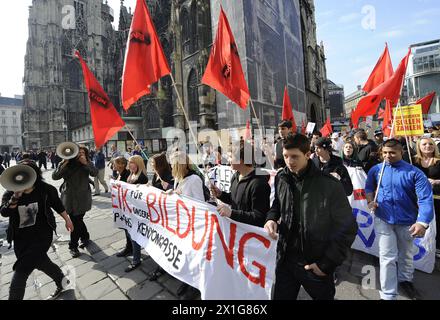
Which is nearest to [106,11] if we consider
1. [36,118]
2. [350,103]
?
[36,118]

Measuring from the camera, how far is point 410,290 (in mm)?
2627

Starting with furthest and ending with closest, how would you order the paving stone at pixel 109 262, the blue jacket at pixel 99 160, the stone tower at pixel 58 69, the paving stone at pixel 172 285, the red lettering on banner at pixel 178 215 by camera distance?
the stone tower at pixel 58 69
the blue jacket at pixel 99 160
the paving stone at pixel 109 262
the paving stone at pixel 172 285
the red lettering on banner at pixel 178 215

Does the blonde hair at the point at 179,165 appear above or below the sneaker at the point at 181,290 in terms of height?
above

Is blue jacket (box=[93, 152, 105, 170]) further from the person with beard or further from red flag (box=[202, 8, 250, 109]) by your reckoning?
red flag (box=[202, 8, 250, 109])

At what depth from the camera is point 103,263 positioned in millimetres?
3652

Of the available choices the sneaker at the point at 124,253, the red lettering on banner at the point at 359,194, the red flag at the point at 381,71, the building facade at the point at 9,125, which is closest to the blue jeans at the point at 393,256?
the red lettering on banner at the point at 359,194

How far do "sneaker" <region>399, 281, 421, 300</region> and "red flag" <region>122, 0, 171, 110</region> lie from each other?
415cm

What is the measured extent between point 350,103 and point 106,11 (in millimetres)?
80414

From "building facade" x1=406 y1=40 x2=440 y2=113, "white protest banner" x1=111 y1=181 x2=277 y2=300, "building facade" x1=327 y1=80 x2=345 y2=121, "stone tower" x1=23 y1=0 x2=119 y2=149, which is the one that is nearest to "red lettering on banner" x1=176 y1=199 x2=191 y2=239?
"white protest banner" x1=111 y1=181 x2=277 y2=300

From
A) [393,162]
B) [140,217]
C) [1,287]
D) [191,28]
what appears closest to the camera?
[393,162]

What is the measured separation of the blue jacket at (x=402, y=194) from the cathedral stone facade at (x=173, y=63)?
6.72 metres

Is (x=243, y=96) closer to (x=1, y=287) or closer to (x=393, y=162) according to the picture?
Answer: (x=393, y=162)

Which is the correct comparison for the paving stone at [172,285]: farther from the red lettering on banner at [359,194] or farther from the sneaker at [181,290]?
the red lettering on banner at [359,194]

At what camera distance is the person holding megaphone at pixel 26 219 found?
2546mm
